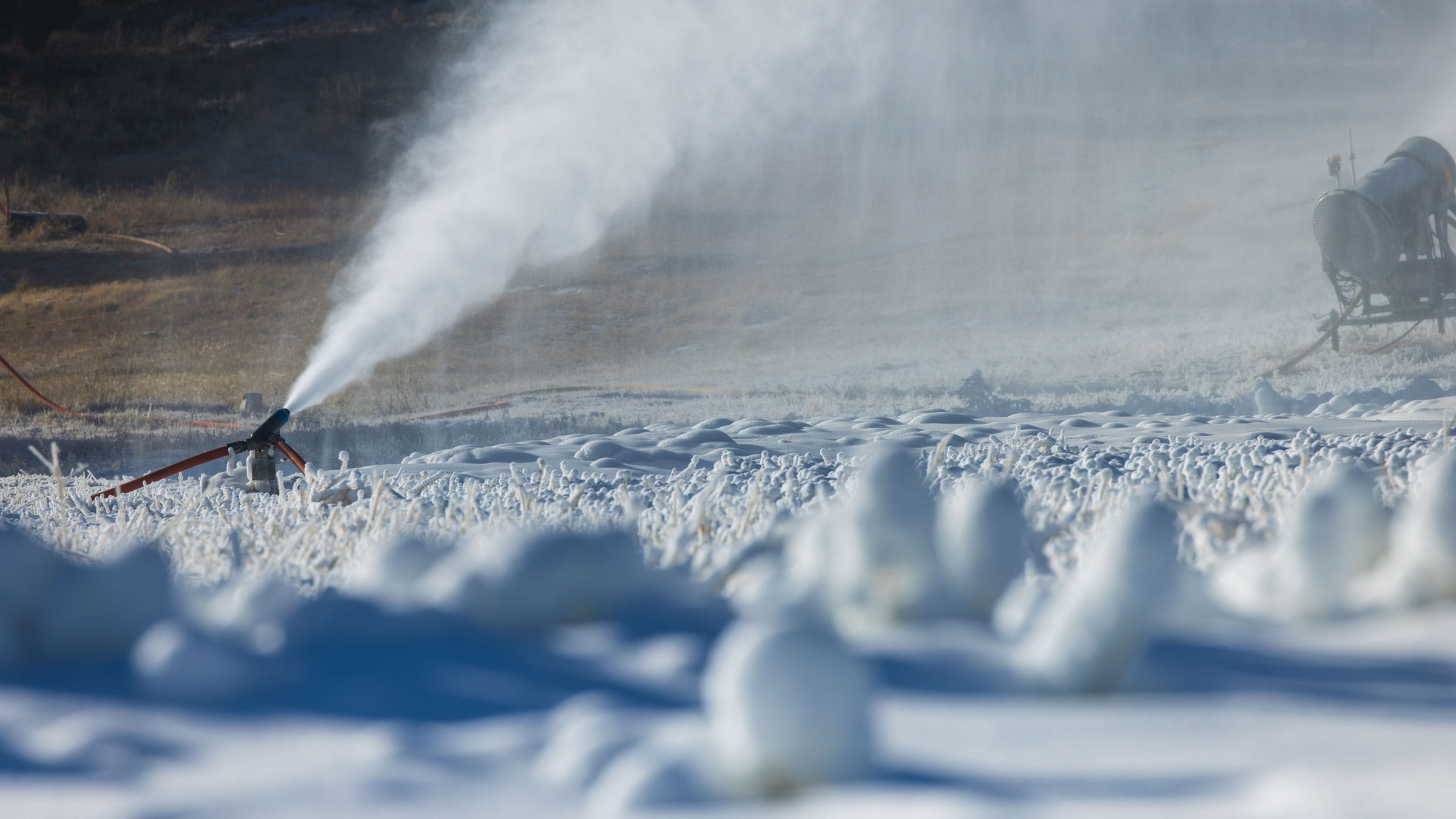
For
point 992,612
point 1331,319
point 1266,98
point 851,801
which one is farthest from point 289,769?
point 1266,98

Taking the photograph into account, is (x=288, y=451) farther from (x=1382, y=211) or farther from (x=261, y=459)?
(x=1382, y=211)

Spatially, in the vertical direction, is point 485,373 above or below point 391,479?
above

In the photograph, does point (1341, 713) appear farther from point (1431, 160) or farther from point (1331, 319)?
point (1331, 319)

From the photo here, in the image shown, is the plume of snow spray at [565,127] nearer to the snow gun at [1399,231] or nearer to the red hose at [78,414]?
the red hose at [78,414]

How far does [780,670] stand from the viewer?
63cm

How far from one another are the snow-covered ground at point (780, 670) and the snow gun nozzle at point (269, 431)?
1.87 metres

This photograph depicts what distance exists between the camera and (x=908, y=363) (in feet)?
34.8

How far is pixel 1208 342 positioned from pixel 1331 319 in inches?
85.5

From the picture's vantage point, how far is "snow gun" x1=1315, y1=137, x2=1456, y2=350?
7.00 metres

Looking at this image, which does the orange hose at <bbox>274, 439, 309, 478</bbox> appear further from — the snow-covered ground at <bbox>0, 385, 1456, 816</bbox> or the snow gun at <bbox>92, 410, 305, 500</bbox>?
the snow-covered ground at <bbox>0, 385, 1456, 816</bbox>

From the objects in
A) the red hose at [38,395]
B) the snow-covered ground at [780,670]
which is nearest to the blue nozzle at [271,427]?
the snow-covered ground at [780,670]

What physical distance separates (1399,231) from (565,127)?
5.84 meters

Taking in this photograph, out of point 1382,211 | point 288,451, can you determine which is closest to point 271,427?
point 288,451

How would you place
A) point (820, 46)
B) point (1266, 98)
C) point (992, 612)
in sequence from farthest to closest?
point (1266, 98) < point (820, 46) < point (992, 612)
